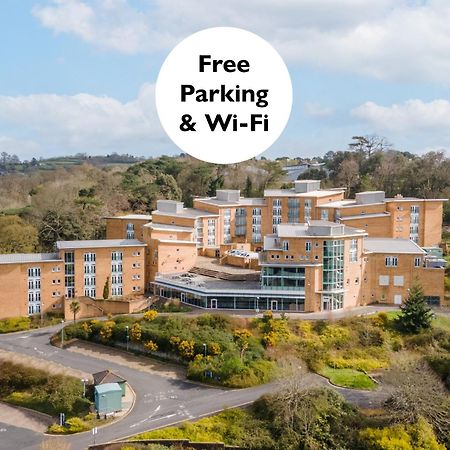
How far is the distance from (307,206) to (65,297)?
21.9 meters

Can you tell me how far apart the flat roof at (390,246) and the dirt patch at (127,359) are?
16018 millimetres

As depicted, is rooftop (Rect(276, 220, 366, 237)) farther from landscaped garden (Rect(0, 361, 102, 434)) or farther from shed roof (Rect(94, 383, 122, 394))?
landscaped garden (Rect(0, 361, 102, 434))

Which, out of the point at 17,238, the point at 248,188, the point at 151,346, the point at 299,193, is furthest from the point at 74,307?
the point at 248,188

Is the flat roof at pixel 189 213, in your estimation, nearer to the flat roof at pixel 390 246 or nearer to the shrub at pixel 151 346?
the flat roof at pixel 390 246

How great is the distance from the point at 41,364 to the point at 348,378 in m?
16.5

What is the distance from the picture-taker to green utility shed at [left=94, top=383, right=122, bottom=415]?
94.6 feet

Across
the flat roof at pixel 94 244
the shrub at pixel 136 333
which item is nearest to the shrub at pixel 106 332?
the shrub at pixel 136 333

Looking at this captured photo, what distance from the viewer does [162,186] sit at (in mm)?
64312

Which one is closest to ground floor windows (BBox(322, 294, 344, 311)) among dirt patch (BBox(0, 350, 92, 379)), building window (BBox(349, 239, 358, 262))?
building window (BBox(349, 239, 358, 262))

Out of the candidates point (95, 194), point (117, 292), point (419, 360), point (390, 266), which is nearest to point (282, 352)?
point (419, 360)

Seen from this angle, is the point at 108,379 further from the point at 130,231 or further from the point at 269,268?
the point at 130,231

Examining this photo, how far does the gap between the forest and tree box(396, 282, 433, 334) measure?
2191 cm

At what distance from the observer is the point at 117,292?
141 feet

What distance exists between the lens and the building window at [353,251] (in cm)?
4041
